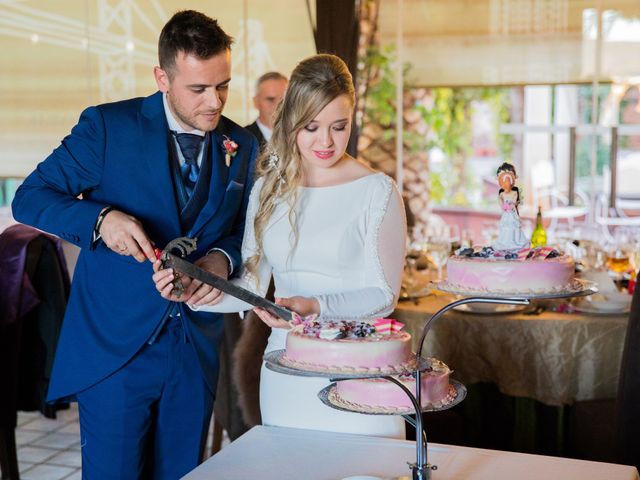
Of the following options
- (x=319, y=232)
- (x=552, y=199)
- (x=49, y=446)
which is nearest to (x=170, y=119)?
(x=319, y=232)

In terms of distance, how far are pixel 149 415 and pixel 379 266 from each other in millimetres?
765

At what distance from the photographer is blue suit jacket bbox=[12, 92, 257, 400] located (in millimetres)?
2367

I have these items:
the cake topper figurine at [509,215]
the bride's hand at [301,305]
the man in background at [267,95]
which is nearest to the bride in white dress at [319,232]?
the bride's hand at [301,305]

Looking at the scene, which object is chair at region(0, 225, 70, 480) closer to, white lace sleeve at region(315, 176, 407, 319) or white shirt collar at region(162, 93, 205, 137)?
white shirt collar at region(162, 93, 205, 137)

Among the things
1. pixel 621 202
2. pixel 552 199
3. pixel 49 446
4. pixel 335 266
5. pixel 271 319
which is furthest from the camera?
pixel 552 199

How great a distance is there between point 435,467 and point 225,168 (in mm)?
1116

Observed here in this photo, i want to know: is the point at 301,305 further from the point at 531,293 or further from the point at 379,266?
the point at 531,293

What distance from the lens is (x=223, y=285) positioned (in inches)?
76.8

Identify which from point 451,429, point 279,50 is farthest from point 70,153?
point 279,50

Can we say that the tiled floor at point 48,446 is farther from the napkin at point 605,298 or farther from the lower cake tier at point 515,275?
the lower cake tier at point 515,275

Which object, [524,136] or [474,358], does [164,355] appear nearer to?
[474,358]

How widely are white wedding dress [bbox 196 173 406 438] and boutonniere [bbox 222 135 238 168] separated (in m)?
0.22

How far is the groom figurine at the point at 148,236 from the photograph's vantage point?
233 centimetres

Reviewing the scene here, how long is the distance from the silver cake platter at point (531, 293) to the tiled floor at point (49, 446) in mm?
2753
